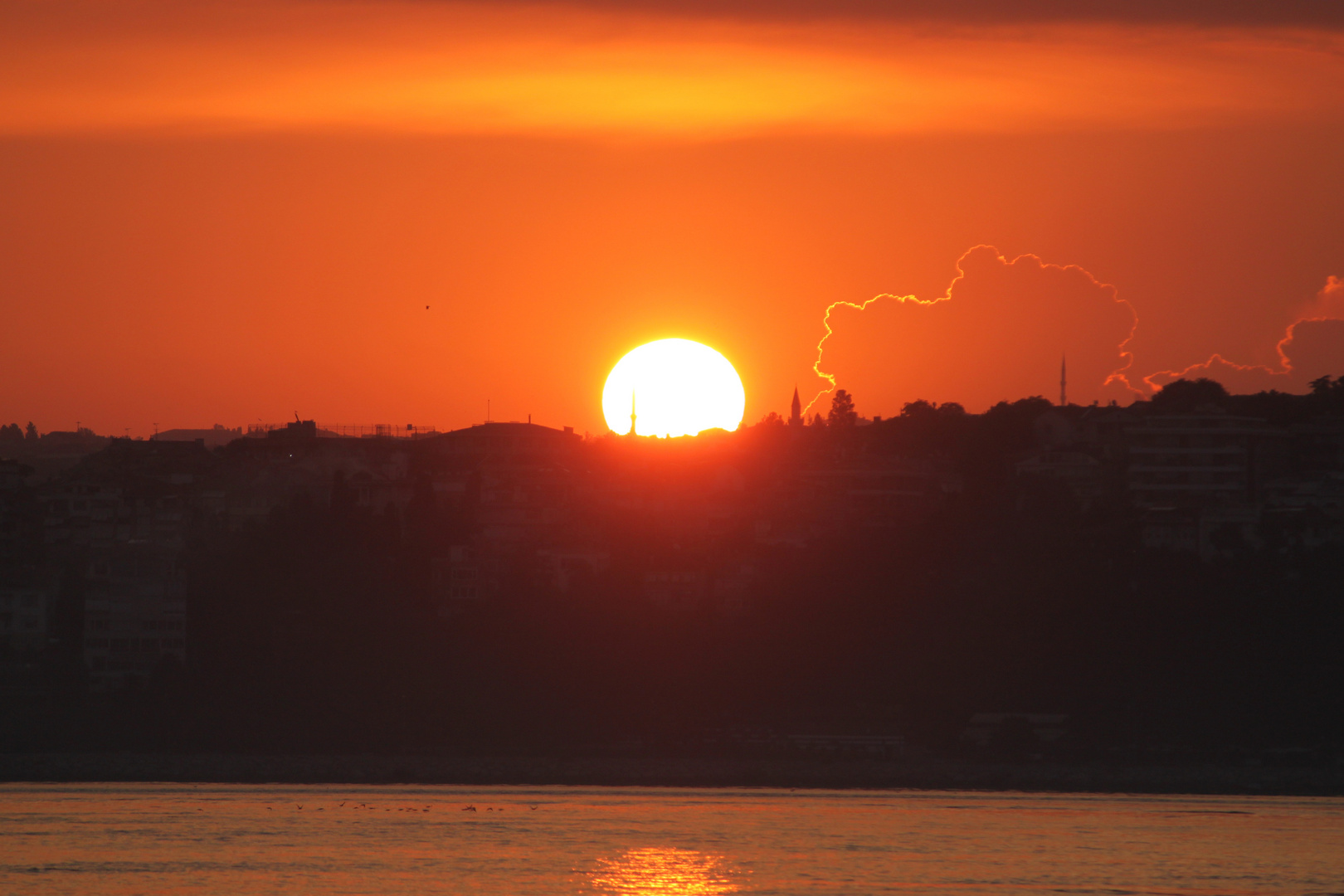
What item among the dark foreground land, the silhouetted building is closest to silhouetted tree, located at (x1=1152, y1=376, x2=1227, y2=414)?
the silhouetted building

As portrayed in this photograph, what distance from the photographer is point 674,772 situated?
2859 inches

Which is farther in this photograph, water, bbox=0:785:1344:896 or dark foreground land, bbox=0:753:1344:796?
dark foreground land, bbox=0:753:1344:796

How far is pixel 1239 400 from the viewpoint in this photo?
131125 mm

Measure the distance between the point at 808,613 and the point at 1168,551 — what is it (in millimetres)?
20158

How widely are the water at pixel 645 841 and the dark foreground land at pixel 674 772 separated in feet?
4.37

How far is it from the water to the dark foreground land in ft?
4.37

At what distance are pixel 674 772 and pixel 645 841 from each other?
53.0ft

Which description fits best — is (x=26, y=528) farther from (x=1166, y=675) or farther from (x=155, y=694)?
(x=1166, y=675)

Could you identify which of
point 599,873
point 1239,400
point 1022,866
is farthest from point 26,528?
point 1239,400

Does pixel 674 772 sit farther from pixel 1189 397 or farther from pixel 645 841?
pixel 1189 397

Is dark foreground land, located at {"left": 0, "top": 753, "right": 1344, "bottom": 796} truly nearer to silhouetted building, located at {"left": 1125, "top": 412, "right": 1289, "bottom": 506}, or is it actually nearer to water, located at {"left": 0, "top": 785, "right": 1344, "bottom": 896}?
water, located at {"left": 0, "top": 785, "right": 1344, "bottom": 896}

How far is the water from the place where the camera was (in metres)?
48.7

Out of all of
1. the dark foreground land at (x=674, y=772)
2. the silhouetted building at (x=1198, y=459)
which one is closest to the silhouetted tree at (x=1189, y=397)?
the silhouetted building at (x=1198, y=459)

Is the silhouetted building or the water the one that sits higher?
the silhouetted building
